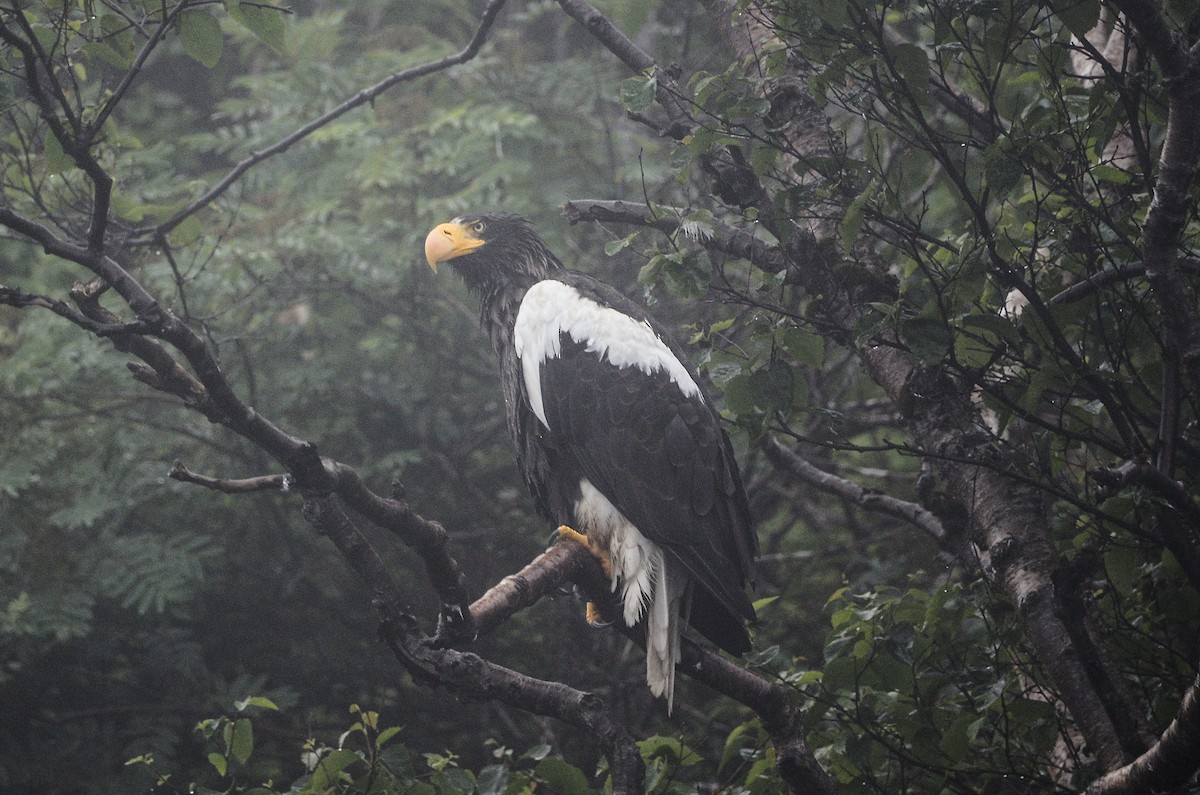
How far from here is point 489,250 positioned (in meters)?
4.12

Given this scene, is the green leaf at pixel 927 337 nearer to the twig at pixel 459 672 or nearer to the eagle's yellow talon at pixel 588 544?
the twig at pixel 459 672

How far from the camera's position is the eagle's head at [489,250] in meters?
4.05

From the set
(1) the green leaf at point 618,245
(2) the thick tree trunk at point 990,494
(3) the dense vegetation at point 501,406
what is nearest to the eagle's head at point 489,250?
(3) the dense vegetation at point 501,406

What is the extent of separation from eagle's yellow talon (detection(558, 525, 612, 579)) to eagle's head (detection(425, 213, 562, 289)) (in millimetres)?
1083

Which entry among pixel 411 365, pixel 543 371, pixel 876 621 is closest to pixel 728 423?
pixel 876 621

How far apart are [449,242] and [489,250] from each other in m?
0.16

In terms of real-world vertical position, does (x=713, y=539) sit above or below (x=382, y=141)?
below

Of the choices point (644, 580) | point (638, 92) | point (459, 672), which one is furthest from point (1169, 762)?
point (638, 92)

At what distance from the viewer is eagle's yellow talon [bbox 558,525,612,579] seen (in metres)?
3.37

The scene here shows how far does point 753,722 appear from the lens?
2.88m

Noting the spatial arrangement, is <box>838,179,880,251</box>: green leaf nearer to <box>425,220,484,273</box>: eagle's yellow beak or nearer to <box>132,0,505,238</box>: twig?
<box>132,0,505,238</box>: twig

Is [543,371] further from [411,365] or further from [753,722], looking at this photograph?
[411,365]

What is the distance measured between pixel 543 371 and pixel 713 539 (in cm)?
80

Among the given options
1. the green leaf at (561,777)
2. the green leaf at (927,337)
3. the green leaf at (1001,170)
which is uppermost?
the green leaf at (1001,170)
